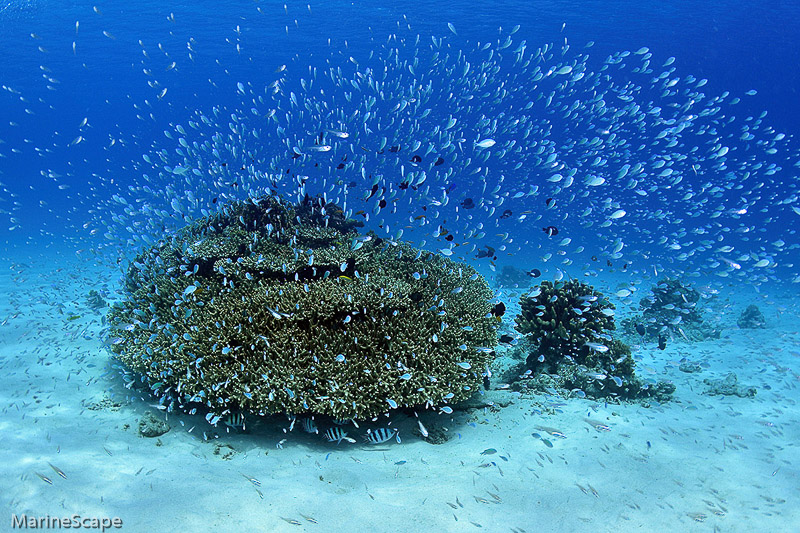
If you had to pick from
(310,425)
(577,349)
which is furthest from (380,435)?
(577,349)

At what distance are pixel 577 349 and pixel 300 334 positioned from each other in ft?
20.2

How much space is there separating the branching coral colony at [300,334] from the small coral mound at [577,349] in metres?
1.64

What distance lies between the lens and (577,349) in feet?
28.3

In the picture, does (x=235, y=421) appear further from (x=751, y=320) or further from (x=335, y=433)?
(x=751, y=320)

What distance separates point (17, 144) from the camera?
13038 cm

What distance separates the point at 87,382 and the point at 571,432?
8.80 metres

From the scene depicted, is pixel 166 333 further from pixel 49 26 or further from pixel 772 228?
pixel 772 228

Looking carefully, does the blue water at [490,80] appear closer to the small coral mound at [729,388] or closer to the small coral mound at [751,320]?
the small coral mound at [751,320]

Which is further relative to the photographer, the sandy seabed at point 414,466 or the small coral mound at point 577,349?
the small coral mound at point 577,349

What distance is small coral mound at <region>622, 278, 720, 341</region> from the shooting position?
A: 14.0 m

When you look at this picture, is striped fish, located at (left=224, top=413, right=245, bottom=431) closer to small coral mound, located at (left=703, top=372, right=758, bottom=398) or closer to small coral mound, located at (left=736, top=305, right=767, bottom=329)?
small coral mound, located at (left=703, top=372, right=758, bottom=398)

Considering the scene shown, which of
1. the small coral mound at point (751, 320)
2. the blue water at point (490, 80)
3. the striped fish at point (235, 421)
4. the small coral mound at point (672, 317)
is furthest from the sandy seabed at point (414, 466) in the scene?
the blue water at point (490, 80)

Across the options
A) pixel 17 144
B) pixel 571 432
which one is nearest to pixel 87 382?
pixel 571 432

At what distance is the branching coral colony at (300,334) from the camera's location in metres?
5.56
